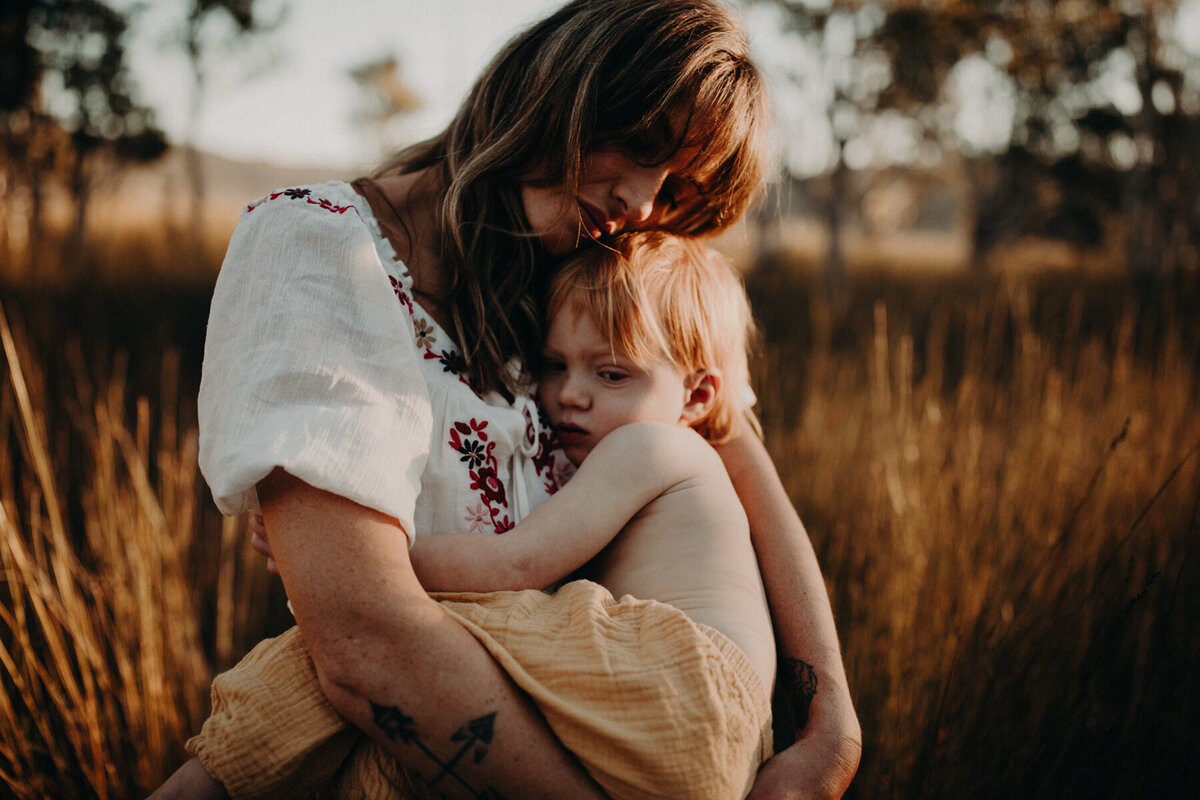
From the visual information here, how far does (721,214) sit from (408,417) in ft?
2.86

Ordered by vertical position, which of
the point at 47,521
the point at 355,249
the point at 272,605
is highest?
the point at 355,249

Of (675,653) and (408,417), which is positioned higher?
(408,417)

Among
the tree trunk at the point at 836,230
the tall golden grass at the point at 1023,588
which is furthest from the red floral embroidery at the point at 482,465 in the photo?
the tree trunk at the point at 836,230

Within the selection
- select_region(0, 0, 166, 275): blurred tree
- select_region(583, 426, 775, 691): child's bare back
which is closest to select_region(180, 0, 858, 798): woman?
select_region(583, 426, 775, 691): child's bare back

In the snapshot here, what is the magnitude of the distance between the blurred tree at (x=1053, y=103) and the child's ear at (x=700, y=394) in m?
6.66

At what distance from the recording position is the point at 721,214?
5.17ft

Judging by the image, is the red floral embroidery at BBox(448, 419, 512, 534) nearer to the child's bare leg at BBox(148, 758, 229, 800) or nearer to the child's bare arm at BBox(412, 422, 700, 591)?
the child's bare arm at BBox(412, 422, 700, 591)

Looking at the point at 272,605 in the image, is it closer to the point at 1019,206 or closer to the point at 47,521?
the point at 47,521

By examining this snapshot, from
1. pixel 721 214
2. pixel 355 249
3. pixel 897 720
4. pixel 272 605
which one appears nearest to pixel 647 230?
pixel 721 214

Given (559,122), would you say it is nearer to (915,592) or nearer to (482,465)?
(482,465)

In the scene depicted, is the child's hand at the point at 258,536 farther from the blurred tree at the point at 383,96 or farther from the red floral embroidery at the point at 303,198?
the blurred tree at the point at 383,96

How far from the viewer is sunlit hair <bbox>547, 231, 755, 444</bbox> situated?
135 cm

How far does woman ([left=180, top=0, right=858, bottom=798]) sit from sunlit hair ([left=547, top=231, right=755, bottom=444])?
0.05m

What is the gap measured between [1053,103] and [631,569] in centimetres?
1786
